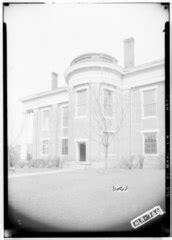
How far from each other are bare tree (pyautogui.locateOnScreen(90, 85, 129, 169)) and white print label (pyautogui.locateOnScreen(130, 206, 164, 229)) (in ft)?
2.74

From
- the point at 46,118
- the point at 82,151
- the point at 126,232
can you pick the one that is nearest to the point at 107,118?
the point at 82,151

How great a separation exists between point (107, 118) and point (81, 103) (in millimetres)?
398

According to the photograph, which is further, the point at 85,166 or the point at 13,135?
the point at 85,166

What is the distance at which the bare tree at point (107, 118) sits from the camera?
7.95 feet

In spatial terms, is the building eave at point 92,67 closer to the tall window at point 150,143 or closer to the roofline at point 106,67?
the roofline at point 106,67

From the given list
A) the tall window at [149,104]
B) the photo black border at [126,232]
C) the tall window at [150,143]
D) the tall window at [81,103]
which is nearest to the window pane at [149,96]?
the tall window at [149,104]

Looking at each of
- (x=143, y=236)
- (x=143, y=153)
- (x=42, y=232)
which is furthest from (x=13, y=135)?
(x=143, y=236)

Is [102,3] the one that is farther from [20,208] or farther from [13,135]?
[20,208]

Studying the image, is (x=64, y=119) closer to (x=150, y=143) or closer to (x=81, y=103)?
(x=81, y=103)

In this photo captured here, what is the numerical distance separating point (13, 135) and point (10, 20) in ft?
4.40

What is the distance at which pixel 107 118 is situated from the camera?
244 cm

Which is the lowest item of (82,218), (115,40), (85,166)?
(82,218)

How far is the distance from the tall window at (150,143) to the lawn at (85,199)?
0.23 m

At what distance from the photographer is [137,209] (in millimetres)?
2229
